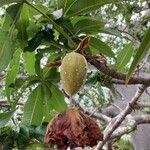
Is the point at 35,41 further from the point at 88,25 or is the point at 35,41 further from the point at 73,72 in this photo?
the point at 73,72

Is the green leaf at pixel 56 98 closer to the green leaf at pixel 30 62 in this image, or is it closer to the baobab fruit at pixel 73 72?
the green leaf at pixel 30 62

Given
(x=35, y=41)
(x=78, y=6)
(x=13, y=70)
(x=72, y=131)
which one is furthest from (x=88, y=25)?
(x=72, y=131)

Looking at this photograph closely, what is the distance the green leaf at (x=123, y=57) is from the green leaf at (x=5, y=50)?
0.52 metres

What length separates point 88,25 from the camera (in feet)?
4.43

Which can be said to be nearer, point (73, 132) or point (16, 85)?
point (73, 132)

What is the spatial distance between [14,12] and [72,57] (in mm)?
341

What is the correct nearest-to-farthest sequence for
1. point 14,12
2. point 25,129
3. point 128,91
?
point 14,12, point 25,129, point 128,91

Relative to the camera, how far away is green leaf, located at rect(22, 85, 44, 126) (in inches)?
62.6

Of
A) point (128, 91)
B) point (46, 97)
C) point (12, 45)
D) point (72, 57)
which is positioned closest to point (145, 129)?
point (128, 91)

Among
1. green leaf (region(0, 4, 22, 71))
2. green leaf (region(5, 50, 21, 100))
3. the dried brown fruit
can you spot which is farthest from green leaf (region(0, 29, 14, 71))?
the dried brown fruit

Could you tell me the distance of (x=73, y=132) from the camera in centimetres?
90

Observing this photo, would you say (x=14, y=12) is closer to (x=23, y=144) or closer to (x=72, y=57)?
(x=72, y=57)

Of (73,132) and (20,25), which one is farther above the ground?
(20,25)

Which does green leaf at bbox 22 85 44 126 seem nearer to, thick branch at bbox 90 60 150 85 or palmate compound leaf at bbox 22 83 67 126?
palmate compound leaf at bbox 22 83 67 126
